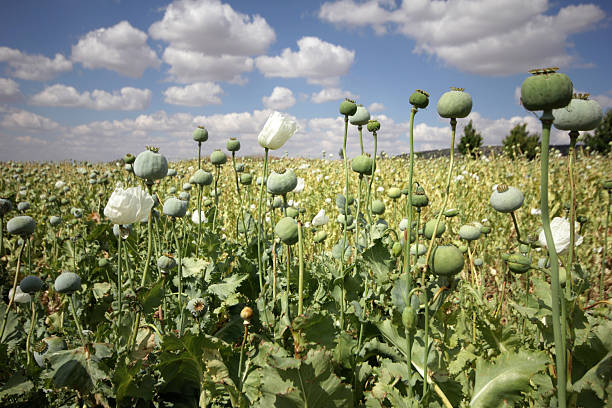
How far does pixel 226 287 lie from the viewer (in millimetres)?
1865

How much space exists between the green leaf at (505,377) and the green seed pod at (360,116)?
1225 millimetres

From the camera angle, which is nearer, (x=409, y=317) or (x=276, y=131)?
(x=409, y=317)

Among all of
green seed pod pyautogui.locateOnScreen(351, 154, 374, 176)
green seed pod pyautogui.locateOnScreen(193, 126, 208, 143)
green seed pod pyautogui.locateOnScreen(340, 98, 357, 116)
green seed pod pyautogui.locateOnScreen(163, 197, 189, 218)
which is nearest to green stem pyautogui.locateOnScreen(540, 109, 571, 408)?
green seed pod pyautogui.locateOnScreen(351, 154, 374, 176)

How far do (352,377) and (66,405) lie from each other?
1.20m

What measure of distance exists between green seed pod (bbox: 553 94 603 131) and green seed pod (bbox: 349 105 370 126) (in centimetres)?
101

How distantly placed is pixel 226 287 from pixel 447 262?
1.22 metres

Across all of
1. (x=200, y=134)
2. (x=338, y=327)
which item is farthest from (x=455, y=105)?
(x=200, y=134)

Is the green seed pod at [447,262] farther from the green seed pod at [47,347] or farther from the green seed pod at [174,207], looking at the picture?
the green seed pod at [47,347]

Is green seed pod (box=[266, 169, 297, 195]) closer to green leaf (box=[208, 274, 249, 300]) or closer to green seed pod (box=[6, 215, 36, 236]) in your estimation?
green leaf (box=[208, 274, 249, 300])

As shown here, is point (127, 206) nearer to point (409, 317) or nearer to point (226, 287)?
point (226, 287)

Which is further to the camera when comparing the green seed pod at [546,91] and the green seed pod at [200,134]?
the green seed pod at [200,134]

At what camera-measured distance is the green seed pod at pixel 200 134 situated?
253 cm

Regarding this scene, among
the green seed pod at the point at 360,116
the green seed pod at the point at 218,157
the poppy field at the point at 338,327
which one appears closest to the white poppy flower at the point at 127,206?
the poppy field at the point at 338,327

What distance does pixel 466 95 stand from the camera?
1137 mm
